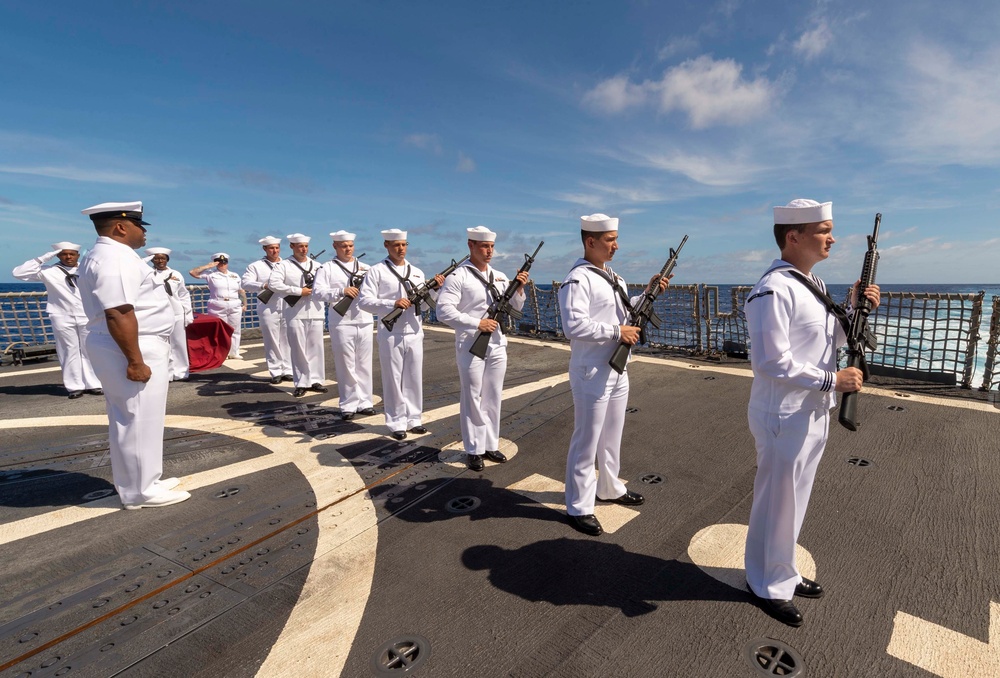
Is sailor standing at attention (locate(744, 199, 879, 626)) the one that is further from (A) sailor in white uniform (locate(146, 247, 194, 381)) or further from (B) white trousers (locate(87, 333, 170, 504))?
(A) sailor in white uniform (locate(146, 247, 194, 381))

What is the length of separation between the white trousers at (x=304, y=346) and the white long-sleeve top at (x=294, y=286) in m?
0.11

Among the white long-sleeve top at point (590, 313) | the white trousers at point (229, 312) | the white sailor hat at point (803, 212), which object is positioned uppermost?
the white sailor hat at point (803, 212)

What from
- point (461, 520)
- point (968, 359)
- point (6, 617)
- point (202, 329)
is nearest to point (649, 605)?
point (461, 520)

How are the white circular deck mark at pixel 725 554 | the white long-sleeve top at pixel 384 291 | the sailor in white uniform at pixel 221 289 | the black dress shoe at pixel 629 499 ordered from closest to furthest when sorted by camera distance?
the white circular deck mark at pixel 725 554, the black dress shoe at pixel 629 499, the white long-sleeve top at pixel 384 291, the sailor in white uniform at pixel 221 289

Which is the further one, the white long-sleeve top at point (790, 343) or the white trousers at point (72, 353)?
the white trousers at point (72, 353)

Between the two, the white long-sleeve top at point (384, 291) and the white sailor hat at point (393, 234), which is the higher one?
the white sailor hat at point (393, 234)

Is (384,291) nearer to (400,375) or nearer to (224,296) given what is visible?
(400,375)

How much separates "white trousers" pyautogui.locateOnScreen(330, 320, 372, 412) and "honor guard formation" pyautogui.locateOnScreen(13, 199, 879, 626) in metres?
0.02

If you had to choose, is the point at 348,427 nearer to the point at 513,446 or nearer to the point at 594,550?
the point at 513,446

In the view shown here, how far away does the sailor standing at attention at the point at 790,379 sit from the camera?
239 centimetres

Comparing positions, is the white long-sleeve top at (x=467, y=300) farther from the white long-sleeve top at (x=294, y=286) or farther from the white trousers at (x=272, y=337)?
the white trousers at (x=272, y=337)

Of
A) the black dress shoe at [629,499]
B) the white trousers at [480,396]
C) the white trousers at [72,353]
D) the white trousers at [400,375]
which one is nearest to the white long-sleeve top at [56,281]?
the white trousers at [72,353]

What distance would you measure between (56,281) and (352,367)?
531 centimetres

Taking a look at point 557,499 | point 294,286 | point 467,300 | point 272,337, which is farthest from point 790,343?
point 272,337
